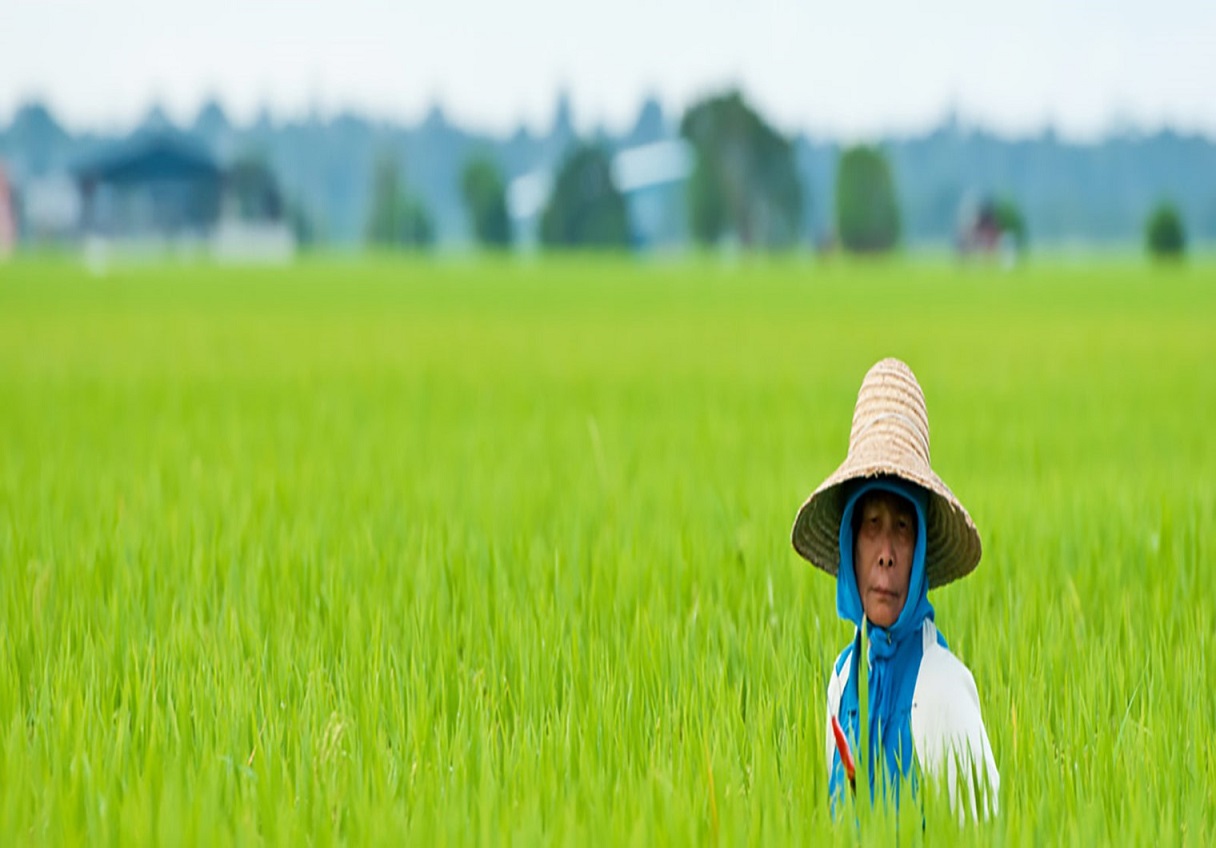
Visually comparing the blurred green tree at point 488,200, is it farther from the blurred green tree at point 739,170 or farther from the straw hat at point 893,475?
the straw hat at point 893,475

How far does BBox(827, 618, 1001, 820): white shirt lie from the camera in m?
1.89

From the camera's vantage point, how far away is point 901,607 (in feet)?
6.22

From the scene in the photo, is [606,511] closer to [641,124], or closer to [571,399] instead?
[571,399]

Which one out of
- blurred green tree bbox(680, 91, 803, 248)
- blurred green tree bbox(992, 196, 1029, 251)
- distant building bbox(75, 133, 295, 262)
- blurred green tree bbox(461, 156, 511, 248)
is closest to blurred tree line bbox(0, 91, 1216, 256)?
blurred green tree bbox(461, 156, 511, 248)

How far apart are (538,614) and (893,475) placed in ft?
4.04

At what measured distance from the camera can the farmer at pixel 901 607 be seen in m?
1.87

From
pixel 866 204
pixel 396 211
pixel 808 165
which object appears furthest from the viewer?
pixel 808 165

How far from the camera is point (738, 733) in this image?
2293 mm

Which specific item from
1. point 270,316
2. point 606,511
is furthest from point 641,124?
point 606,511

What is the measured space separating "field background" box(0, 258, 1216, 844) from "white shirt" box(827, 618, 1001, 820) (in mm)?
87

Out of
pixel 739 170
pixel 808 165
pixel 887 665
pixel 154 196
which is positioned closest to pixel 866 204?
pixel 739 170

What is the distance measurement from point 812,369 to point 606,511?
19.7 feet

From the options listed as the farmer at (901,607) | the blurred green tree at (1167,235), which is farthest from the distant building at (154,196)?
the farmer at (901,607)

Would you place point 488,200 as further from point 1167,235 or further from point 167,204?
point 1167,235
